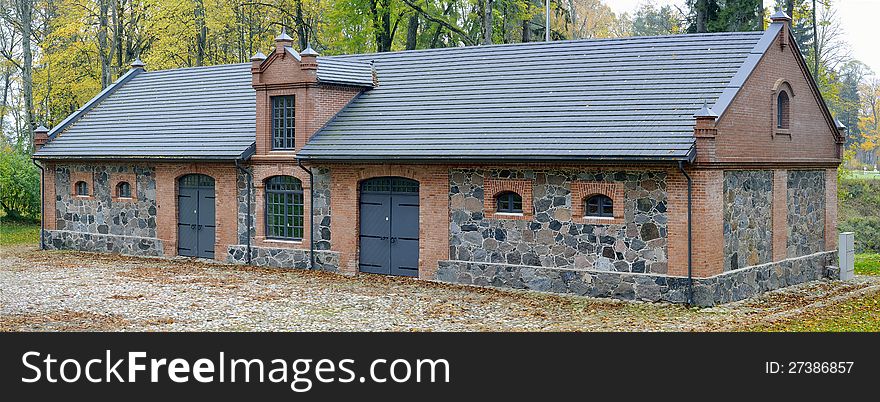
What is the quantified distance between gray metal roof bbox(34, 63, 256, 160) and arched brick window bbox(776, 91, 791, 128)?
12267 mm

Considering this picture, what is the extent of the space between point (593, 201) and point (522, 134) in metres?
2.17

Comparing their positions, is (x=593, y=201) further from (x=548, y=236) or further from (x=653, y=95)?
(x=653, y=95)

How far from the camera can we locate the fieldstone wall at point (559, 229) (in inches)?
757

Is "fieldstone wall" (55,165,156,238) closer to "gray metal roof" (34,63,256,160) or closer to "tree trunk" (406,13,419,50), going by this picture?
"gray metal roof" (34,63,256,160)

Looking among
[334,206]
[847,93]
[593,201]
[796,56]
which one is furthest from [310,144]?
[847,93]

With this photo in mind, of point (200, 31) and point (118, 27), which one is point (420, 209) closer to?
point (118, 27)

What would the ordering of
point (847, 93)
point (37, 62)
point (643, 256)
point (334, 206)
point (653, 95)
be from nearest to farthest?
point (643, 256), point (653, 95), point (334, 206), point (37, 62), point (847, 93)

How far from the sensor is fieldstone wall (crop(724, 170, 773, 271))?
1977 cm

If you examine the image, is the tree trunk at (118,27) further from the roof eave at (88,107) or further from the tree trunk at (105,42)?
the roof eave at (88,107)

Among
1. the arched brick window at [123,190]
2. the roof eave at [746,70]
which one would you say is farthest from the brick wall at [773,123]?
the arched brick window at [123,190]

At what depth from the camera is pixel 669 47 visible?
21984 mm

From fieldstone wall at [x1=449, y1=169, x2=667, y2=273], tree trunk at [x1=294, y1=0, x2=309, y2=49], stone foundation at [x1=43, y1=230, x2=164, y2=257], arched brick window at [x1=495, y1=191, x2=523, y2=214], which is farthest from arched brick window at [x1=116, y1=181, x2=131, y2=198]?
tree trunk at [x1=294, y1=0, x2=309, y2=49]

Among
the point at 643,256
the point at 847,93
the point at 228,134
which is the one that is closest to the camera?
the point at 643,256

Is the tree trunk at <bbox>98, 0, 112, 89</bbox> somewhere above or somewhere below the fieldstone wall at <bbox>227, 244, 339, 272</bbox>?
above
